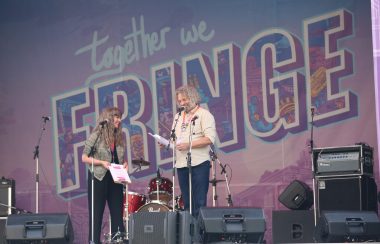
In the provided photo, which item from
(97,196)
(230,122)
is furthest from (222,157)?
(97,196)

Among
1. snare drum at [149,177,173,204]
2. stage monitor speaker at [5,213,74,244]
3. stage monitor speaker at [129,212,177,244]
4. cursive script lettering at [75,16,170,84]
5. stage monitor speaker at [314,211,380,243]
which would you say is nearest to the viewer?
stage monitor speaker at [129,212,177,244]

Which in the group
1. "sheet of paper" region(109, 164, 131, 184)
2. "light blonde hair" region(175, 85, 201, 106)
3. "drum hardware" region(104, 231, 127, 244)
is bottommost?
"drum hardware" region(104, 231, 127, 244)

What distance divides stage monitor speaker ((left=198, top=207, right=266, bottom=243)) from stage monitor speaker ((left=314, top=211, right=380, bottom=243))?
27.1 inches

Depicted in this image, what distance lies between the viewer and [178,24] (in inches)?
454

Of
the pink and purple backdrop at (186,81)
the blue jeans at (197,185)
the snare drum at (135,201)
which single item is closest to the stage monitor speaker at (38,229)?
the blue jeans at (197,185)

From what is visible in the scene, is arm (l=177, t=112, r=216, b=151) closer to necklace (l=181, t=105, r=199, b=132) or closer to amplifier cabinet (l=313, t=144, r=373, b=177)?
necklace (l=181, t=105, r=199, b=132)

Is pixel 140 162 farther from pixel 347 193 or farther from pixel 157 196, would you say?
pixel 347 193

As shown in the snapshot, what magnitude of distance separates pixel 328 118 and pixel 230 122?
4.05 feet

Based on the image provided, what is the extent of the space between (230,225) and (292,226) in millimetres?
2188

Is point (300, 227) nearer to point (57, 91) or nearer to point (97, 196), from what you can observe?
point (97, 196)

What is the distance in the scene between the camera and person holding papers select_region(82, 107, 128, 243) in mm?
9375

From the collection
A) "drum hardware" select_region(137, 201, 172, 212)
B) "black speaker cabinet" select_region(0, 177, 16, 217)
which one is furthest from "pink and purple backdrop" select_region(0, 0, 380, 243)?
"drum hardware" select_region(137, 201, 172, 212)

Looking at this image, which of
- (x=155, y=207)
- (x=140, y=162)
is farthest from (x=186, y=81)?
(x=155, y=207)

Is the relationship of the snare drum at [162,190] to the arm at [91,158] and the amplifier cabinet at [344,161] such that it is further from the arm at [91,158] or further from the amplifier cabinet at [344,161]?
the amplifier cabinet at [344,161]
